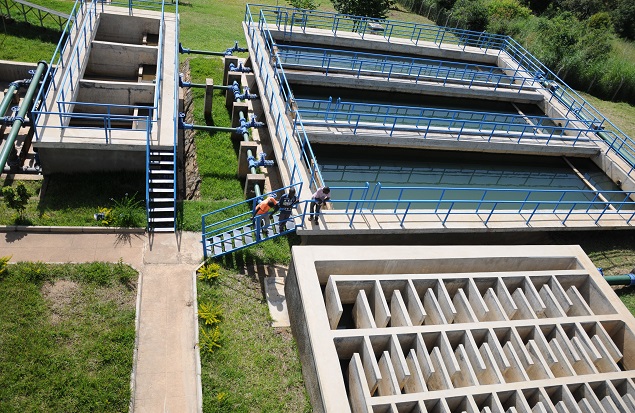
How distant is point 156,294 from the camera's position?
11305mm

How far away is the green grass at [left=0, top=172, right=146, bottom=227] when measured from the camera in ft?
41.7

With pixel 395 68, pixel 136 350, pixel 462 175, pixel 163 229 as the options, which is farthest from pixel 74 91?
pixel 395 68

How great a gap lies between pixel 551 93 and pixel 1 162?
863 inches

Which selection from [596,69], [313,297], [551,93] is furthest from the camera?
[596,69]

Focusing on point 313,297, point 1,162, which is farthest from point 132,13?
point 313,297

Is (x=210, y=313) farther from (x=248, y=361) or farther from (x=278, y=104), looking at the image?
(x=278, y=104)

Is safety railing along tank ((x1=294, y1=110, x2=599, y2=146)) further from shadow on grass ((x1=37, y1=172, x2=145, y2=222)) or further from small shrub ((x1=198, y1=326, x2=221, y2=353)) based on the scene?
small shrub ((x1=198, y1=326, x2=221, y2=353))

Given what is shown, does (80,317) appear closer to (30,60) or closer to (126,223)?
(126,223)

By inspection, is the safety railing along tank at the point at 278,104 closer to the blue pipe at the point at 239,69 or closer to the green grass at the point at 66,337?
the blue pipe at the point at 239,69

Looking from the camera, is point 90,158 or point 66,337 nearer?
point 66,337

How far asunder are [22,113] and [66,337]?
8.64 m


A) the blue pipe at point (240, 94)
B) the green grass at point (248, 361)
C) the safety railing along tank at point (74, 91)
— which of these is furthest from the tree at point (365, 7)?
the green grass at point (248, 361)

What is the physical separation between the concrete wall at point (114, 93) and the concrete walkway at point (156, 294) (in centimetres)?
648

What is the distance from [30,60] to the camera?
2038cm
